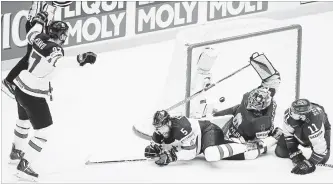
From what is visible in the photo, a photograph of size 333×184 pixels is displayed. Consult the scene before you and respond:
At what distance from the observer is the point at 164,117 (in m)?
5.94

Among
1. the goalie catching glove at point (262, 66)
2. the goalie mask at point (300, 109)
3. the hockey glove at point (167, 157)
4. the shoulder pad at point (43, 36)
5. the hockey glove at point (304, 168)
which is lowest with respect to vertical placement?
the hockey glove at point (304, 168)

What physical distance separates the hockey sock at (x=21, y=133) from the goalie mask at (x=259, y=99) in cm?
122

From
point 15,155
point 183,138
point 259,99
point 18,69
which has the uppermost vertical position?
point 18,69

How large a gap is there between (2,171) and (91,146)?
2.01ft

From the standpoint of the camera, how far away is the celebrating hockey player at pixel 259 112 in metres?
6.24

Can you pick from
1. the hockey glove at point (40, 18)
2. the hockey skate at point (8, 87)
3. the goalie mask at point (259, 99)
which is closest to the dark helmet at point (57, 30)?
the hockey glove at point (40, 18)

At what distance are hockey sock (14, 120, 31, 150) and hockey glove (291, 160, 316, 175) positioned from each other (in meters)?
1.43

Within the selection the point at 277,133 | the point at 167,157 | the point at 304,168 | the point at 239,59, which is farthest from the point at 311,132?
the point at 239,59

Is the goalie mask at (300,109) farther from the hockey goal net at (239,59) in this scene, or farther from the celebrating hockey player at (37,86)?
the celebrating hockey player at (37,86)

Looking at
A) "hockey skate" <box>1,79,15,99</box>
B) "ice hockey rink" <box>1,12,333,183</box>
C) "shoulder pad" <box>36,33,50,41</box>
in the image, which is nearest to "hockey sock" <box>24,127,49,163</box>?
"ice hockey rink" <box>1,12,333,183</box>

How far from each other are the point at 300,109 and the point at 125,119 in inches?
49.3

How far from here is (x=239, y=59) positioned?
6.70m

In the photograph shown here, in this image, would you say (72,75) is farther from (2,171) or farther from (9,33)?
(2,171)

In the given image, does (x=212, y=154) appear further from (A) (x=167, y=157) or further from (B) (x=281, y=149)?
(B) (x=281, y=149)
